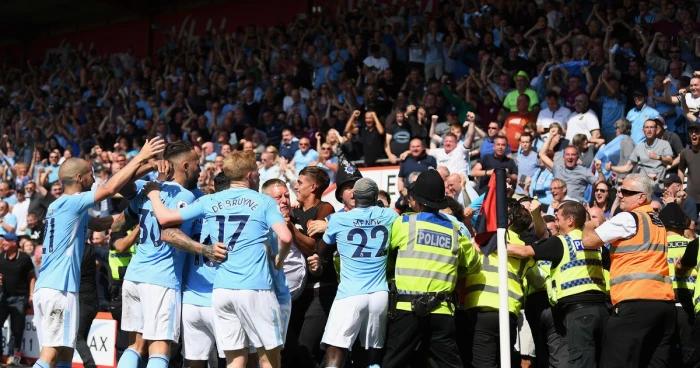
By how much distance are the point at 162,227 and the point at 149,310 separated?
2.41 feet

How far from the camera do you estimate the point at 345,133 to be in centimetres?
1825

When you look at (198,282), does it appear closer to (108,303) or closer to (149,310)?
(149,310)

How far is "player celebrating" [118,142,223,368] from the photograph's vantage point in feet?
27.7

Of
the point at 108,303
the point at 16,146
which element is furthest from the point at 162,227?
the point at 16,146

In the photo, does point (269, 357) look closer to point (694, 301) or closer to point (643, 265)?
point (643, 265)

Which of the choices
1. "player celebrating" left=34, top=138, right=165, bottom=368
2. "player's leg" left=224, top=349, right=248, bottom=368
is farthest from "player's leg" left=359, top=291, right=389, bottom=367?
"player celebrating" left=34, top=138, right=165, bottom=368

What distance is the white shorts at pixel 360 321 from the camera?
8812 mm

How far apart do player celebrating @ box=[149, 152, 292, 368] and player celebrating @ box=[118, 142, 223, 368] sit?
475 millimetres

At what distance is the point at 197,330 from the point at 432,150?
8486 millimetres

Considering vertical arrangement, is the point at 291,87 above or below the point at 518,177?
above

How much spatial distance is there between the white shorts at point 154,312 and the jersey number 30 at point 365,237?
5.23 feet

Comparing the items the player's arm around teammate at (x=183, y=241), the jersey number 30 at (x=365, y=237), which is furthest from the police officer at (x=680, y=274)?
the player's arm around teammate at (x=183, y=241)

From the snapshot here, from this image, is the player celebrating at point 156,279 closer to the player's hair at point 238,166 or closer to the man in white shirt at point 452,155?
the player's hair at point 238,166

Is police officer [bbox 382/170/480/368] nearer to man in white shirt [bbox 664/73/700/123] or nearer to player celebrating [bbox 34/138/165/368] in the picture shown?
player celebrating [bbox 34/138/165/368]
